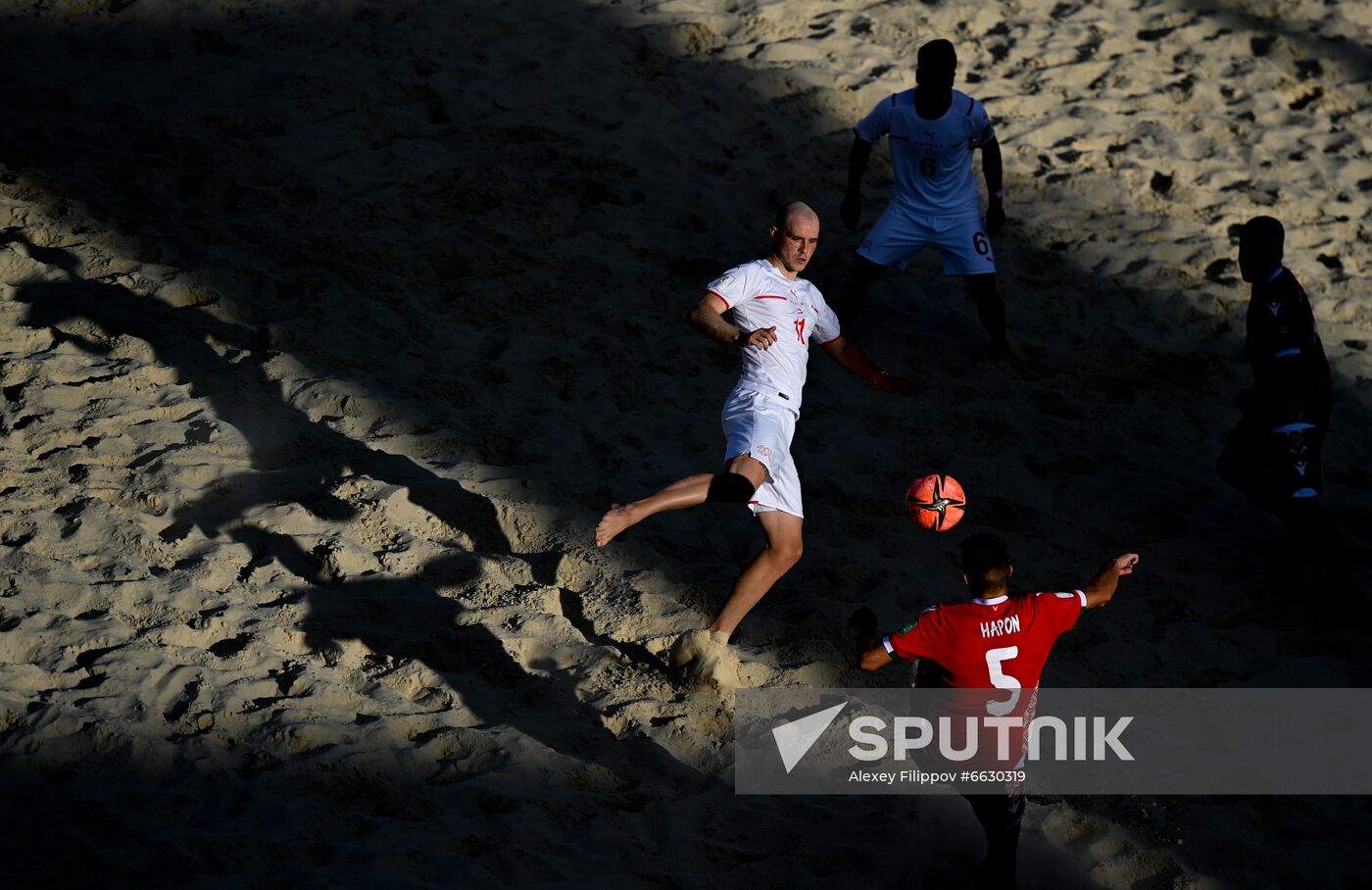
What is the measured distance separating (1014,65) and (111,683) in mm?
7246

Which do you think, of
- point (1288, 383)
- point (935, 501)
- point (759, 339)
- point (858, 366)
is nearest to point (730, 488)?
point (759, 339)

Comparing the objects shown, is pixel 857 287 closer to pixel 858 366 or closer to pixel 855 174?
pixel 855 174

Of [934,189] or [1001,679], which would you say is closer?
[1001,679]

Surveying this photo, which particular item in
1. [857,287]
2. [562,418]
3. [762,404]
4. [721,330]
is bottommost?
[562,418]

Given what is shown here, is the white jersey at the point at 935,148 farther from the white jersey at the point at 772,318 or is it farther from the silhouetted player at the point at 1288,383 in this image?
the white jersey at the point at 772,318

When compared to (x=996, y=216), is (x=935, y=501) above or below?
below

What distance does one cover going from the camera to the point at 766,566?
447cm

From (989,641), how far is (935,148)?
350 cm

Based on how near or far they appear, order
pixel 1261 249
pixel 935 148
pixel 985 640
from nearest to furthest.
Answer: pixel 985 640, pixel 1261 249, pixel 935 148

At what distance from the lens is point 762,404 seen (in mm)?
4582

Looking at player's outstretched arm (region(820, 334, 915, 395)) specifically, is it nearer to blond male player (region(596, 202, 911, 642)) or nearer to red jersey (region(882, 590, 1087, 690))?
blond male player (region(596, 202, 911, 642))

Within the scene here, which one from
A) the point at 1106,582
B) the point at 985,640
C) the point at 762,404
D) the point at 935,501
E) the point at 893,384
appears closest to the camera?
the point at 985,640

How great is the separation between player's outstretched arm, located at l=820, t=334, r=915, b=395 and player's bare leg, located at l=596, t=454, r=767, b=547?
79cm

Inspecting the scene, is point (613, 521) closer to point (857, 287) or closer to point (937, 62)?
point (857, 287)
